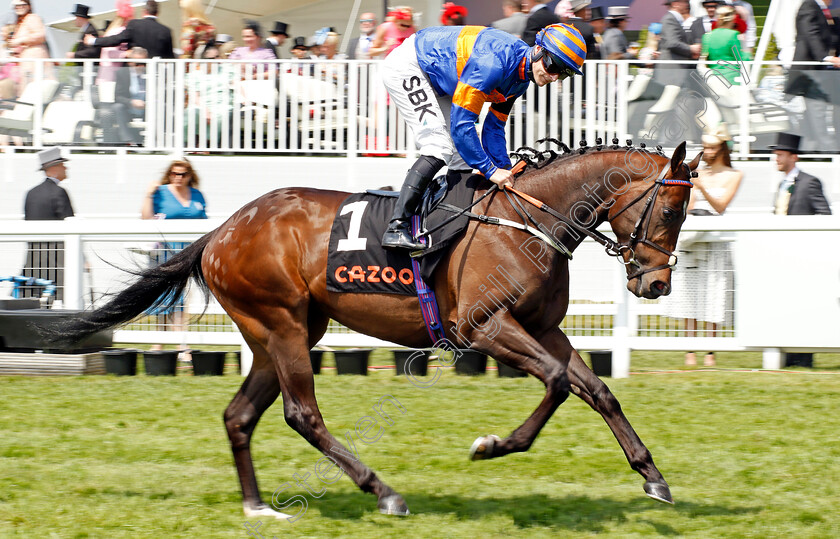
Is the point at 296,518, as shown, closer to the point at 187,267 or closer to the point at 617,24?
the point at 187,267

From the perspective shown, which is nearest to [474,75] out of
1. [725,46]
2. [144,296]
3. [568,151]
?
[568,151]

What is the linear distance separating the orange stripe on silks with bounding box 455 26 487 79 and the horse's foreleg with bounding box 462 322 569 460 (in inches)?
44.2

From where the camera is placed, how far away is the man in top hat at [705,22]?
1024 cm

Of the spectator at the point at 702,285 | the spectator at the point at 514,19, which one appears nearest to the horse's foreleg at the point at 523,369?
the spectator at the point at 702,285

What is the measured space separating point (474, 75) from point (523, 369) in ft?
4.11

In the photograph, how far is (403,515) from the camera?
438 cm

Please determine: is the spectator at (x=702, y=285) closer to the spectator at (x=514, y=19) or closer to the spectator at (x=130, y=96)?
the spectator at (x=514, y=19)

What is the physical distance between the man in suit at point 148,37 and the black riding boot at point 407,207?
709cm

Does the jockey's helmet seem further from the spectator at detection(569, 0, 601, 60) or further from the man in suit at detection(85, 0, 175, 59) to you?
the man in suit at detection(85, 0, 175, 59)

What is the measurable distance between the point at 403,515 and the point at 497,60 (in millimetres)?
1966

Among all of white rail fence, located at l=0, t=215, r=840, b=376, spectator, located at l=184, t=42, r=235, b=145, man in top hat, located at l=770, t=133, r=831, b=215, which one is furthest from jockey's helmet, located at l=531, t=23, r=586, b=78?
spectator, located at l=184, t=42, r=235, b=145

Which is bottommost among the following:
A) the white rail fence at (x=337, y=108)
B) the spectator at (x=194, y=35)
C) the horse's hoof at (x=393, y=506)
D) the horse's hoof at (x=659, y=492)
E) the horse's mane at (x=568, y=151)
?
the horse's hoof at (x=393, y=506)

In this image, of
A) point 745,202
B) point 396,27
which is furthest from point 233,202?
point 745,202

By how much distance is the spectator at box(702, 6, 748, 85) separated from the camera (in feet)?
32.3
